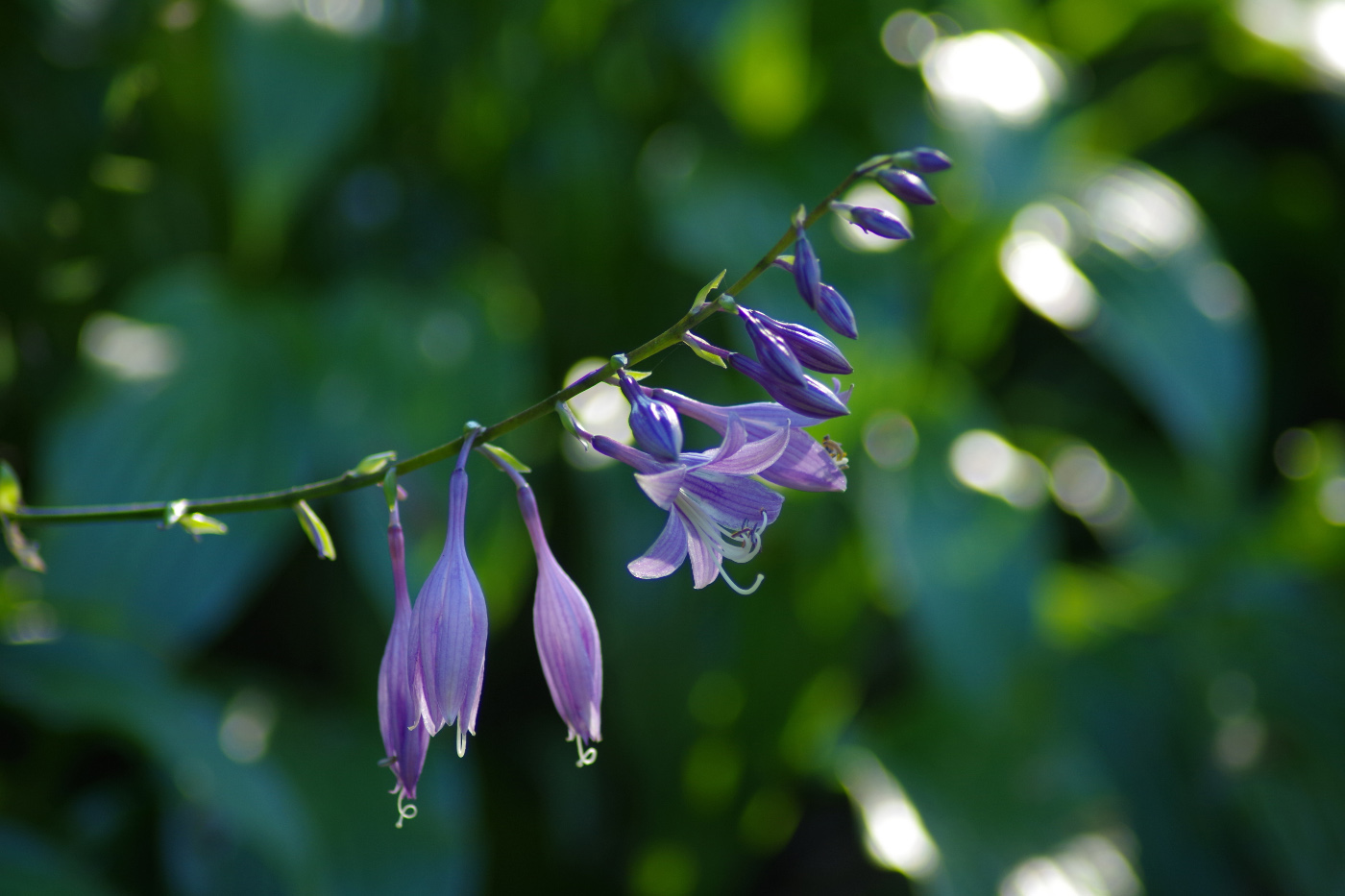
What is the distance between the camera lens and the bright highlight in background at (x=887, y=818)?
6.23 ft

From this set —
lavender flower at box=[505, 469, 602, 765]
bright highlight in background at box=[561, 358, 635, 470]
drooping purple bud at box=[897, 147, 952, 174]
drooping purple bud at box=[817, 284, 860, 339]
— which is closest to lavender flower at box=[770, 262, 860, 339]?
drooping purple bud at box=[817, 284, 860, 339]

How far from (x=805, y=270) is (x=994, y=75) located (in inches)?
75.4

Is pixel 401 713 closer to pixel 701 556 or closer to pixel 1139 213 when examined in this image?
pixel 701 556

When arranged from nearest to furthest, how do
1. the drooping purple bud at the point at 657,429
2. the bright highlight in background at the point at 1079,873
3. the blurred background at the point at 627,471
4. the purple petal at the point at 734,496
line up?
1. the drooping purple bud at the point at 657,429
2. the purple petal at the point at 734,496
3. the blurred background at the point at 627,471
4. the bright highlight in background at the point at 1079,873

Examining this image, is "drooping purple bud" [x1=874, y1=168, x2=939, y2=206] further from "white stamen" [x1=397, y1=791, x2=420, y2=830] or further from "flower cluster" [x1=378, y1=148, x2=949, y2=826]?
"white stamen" [x1=397, y1=791, x2=420, y2=830]

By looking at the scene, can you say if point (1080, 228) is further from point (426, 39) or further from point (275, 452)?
point (275, 452)

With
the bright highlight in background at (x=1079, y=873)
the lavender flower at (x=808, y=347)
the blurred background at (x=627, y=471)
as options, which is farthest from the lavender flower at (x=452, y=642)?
the bright highlight in background at (x=1079, y=873)

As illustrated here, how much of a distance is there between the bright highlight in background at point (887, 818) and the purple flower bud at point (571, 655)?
4.36ft

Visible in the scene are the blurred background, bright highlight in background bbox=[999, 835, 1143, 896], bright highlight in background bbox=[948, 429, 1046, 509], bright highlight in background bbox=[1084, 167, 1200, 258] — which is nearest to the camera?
the blurred background

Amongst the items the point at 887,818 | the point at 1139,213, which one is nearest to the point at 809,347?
the point at 887,818

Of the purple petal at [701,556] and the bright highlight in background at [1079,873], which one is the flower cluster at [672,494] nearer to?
the purple petal at [701,556]

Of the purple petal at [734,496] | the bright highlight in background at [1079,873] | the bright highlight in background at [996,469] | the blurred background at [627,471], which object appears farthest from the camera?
the bright highlight in background at [996,469]

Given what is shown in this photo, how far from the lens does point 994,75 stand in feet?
7.71

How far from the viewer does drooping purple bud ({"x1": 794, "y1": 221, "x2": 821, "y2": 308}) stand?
2.31 ft
